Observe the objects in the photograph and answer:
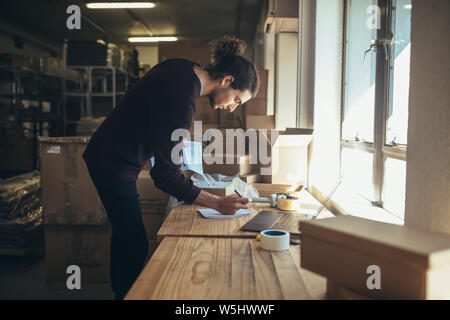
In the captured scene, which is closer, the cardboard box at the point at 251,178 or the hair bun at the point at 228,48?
the hair bun at the point at 228,48

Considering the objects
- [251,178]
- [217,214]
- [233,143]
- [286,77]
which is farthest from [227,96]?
[286,77]

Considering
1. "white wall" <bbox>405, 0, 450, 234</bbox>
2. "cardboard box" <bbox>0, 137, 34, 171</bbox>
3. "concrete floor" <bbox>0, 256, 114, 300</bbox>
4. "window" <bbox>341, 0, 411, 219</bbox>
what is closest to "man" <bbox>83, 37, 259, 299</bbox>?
"window" <bbox>341, 0, 411, 219</bbox>

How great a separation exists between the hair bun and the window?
2.29ft

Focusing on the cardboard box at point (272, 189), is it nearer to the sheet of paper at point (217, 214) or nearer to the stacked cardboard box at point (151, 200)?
the sheet of paper at point (217, 214)

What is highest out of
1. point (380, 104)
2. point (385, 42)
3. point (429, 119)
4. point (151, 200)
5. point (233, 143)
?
point (385, 42)

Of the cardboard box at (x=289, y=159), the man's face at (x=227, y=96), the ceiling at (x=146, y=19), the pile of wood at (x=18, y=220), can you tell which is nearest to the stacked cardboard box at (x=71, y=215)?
the pile of wood at (x=18, y=220)

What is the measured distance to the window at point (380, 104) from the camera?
Result: 5.83 feet

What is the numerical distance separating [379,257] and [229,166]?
2017 millimetres

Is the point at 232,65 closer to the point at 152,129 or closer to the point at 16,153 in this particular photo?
the point at 152,129

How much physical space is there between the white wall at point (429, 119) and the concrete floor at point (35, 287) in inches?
83.8

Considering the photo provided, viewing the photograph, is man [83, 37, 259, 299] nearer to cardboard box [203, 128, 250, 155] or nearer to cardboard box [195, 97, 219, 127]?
cardboard box [203, 128, 250, 155]

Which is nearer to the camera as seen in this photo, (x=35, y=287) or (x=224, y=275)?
(x=224, y=275)

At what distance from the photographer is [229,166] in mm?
2738
